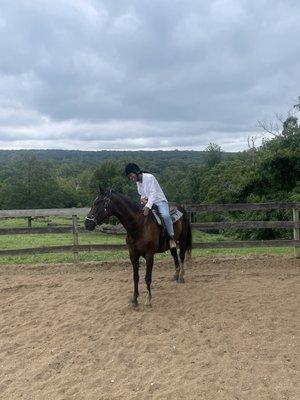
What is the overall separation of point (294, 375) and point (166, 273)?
508 cm

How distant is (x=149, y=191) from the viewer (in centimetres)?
770

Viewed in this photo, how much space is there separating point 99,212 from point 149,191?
999 millimetres

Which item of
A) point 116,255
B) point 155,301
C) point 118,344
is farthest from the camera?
point 116,255

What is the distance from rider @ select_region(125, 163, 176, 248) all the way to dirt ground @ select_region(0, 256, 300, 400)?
1.45 m

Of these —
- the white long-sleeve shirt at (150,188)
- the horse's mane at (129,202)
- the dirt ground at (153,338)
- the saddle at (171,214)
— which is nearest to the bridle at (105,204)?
the horse's mane at (129,202)

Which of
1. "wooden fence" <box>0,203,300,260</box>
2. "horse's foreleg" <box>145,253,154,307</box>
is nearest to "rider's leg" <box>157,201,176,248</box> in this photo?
"horse's foreleg" <box>145,253,154,307</box>

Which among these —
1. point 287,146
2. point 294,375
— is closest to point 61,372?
point 294,375

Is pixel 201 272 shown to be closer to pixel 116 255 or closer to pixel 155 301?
pixel 155 301

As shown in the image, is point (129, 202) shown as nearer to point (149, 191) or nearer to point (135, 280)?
point (149, 191)

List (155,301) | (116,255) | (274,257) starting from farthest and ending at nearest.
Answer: (116,255) < (274,257) < (155,301)

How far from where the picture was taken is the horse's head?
7.27m

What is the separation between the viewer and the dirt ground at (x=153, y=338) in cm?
464

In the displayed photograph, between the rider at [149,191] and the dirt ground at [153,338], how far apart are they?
1454 mm

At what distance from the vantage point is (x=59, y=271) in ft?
33.4
